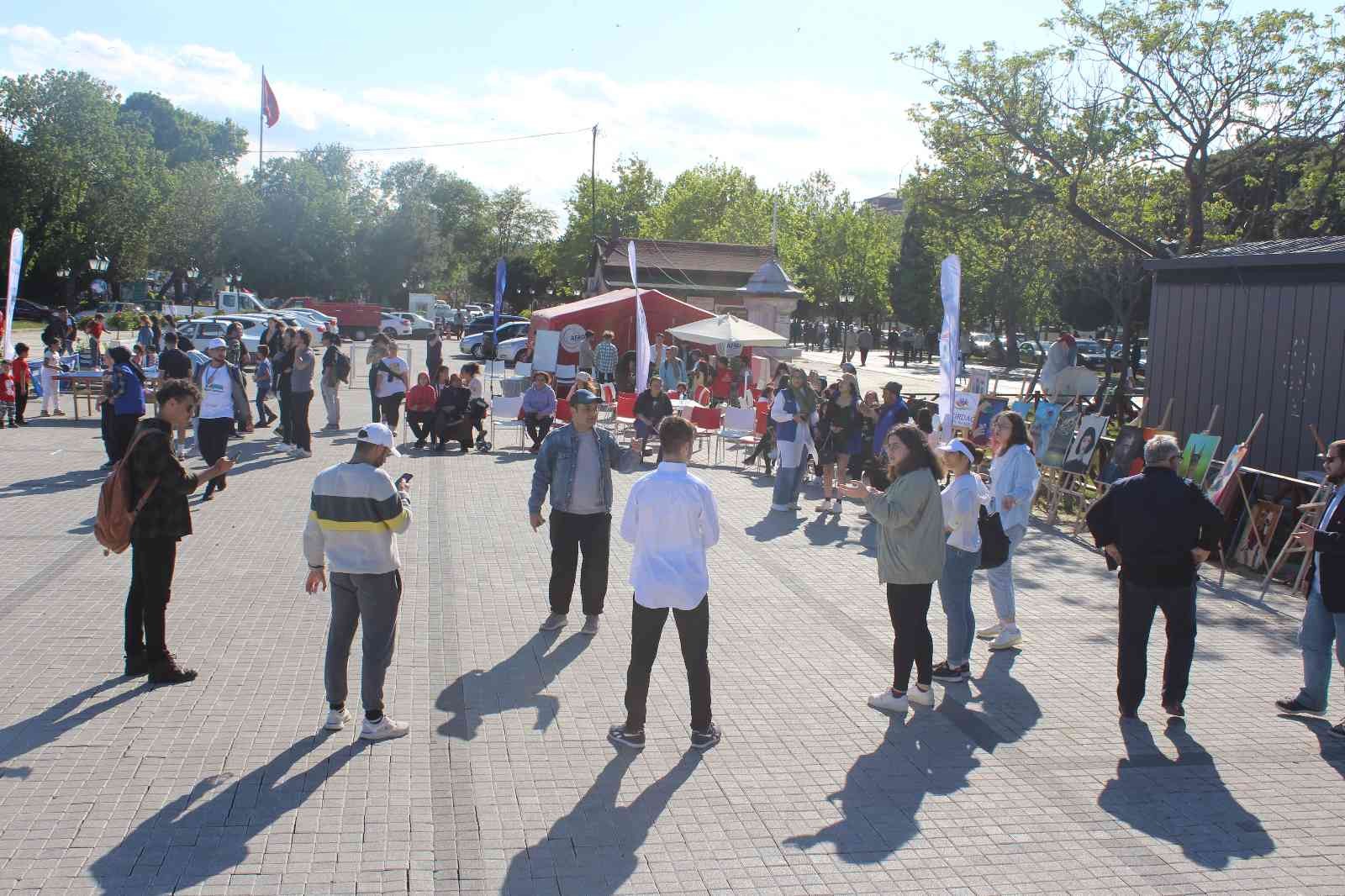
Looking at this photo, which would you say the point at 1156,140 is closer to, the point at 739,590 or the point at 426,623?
the point at 739,590

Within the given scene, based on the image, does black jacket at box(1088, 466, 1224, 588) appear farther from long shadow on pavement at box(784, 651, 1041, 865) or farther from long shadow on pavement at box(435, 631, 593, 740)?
long shadow on pavement at box(435, 631, 593, 740)

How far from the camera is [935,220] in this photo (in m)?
23.2

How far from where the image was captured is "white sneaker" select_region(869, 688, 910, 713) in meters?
6.54

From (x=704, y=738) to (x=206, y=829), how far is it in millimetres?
2381

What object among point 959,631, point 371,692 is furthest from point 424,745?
point 959,631

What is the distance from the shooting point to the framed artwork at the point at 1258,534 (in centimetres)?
1087

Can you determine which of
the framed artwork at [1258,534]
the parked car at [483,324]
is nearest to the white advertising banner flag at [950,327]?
the framed artwork at [1258,534]

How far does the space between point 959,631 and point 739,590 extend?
8.35 ft

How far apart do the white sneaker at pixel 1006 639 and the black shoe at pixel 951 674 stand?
78 cm

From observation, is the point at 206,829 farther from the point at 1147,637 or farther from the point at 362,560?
the point at 1147,637

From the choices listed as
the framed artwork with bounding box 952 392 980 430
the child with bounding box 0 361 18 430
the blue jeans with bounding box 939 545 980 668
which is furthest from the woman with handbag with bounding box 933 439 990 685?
the child with bounding box 0 361 18 430

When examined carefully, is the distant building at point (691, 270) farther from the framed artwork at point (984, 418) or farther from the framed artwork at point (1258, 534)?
the framed artwork at point (1258, 534)

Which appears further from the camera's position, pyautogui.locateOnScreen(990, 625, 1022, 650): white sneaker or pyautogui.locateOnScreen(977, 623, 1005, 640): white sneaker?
pyautogui.locateOnScreen(977, 623, 1005, 640): white sneaker

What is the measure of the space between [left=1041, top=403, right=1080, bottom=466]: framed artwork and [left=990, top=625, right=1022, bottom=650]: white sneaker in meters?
6.72
